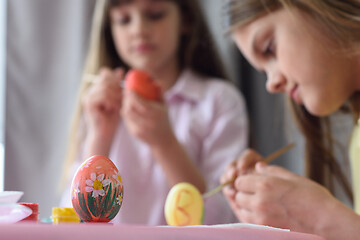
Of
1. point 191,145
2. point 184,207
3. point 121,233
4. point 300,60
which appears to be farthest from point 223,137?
point 121,233

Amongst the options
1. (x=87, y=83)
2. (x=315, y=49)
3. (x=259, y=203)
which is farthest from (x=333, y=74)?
(x=87, y=83)

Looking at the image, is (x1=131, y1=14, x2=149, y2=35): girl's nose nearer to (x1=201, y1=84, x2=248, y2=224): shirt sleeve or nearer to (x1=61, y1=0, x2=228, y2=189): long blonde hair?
(x1=61, y1=0, x2=228, y2=189): long blonde hair

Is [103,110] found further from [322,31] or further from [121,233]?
[121,233]

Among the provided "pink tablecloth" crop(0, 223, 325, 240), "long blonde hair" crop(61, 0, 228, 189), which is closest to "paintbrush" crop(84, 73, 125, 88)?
"long blonde hair" crop(61, 0, 228, 189)

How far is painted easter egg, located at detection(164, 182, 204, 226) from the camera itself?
30.3 inches

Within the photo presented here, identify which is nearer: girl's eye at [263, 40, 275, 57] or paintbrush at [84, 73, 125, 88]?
girl's eye at [263, 40, 275, 57]

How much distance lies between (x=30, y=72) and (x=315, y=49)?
3.18 ft

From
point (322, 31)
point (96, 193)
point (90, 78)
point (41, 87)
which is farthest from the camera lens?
point (41, 87)

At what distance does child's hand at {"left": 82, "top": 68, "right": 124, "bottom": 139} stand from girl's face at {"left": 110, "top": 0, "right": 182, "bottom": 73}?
8 centimetres

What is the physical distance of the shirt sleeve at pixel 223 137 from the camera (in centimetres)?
131

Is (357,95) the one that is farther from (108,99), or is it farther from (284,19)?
(108,99)

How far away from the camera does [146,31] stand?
134 centimetres

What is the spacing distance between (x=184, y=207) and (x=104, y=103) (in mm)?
619

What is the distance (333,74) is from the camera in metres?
0.92
